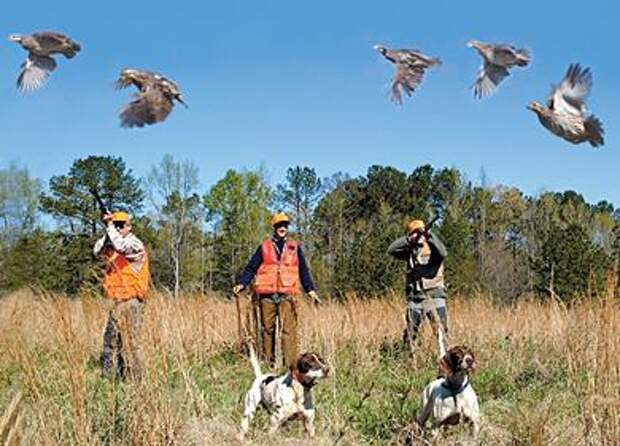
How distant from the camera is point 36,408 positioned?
4.75 m

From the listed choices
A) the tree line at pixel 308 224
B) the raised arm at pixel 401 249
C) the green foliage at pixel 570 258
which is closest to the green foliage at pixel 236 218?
the tree line at pixel 308 224

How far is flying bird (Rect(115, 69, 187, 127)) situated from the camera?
17.8 feet

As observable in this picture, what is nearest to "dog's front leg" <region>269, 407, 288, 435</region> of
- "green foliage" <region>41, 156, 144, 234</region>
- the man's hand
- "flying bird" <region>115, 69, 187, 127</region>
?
"flying bird" <region>115, 69, 187, 127</region>

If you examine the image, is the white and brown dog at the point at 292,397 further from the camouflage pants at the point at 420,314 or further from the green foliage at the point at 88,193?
the green foliage at the point at 88,193

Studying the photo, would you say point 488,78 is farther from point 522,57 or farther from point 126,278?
point 126,278

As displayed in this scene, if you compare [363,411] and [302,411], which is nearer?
[302,411]

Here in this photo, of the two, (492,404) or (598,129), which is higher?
(598,129)

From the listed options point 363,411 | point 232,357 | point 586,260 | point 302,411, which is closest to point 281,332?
point 232,357

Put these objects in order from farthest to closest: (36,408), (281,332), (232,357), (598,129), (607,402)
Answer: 1. (232,357)
2. (281,332)
3. (598,129)
4. (36,408)
5. (607,402)

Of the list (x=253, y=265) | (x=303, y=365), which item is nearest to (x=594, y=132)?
(x=303, y=365)

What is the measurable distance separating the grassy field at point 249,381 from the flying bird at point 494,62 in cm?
183

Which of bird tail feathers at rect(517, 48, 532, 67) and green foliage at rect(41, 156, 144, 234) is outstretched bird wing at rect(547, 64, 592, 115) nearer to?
bird tail feathers at rect(517, 48, 532, 67)

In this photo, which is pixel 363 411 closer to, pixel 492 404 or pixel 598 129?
pixel 492 404

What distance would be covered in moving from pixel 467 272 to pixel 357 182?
19278 millimetres
